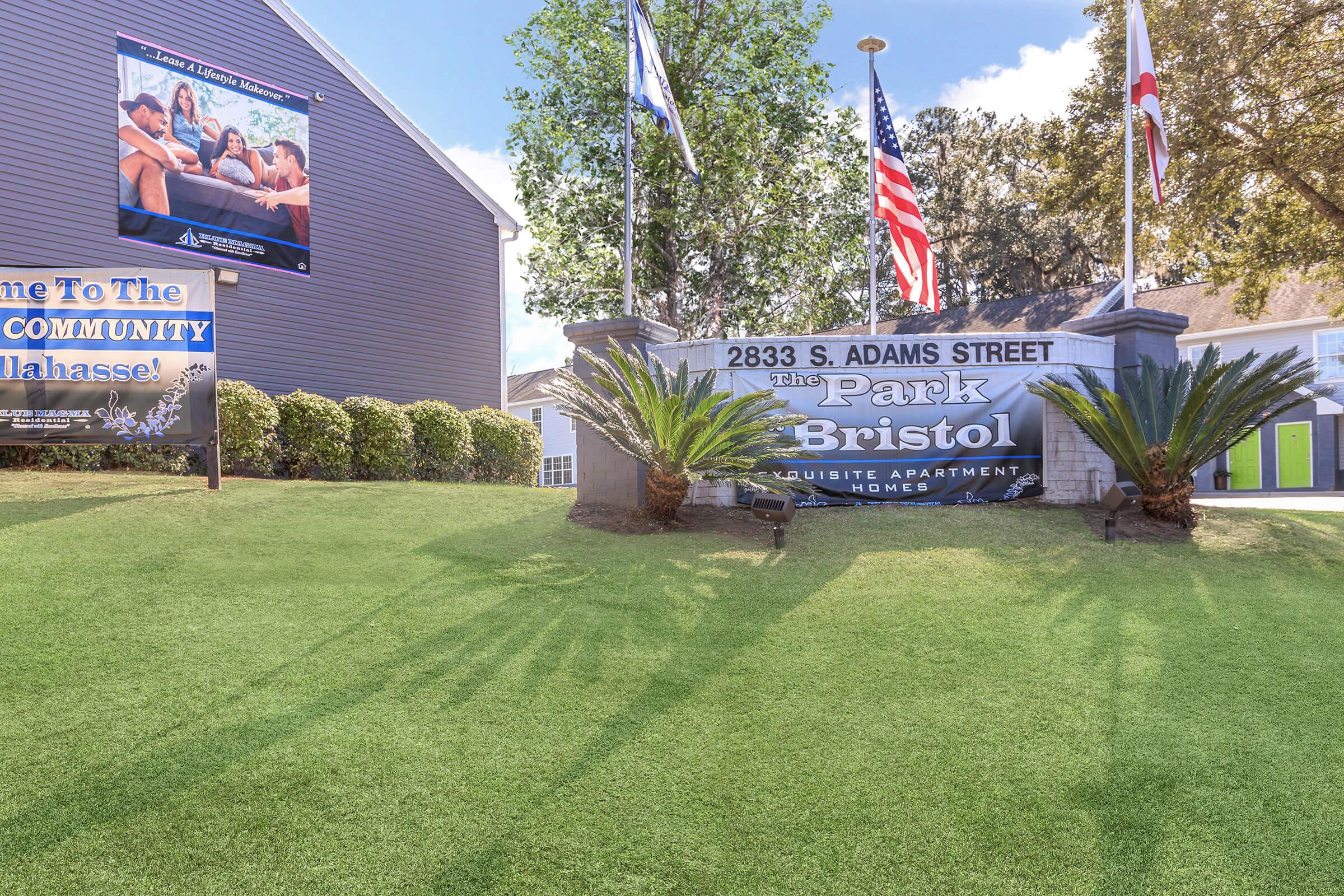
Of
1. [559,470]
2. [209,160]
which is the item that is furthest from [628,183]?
[559,470]

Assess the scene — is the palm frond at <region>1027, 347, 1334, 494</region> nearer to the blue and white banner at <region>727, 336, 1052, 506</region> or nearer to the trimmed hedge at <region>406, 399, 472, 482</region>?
the blue and white banner at <region>727, 336, 1052, 506</region>

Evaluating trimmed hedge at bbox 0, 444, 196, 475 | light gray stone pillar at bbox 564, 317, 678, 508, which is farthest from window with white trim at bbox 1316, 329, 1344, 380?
trimmed hedge at bbox 0, 444, 196, 475

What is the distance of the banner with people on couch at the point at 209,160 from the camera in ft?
41.0

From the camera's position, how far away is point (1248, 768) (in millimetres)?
3969

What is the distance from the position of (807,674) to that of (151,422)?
7.99 m

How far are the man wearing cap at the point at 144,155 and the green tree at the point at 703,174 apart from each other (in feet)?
29.3

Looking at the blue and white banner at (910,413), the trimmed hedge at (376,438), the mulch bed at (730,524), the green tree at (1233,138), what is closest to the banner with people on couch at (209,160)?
the trimmed hedge at (376,438)

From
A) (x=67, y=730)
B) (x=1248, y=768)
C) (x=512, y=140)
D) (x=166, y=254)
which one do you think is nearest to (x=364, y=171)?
(x=166, y=254)

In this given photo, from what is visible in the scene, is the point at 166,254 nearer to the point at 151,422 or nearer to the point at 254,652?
the point at 151,422

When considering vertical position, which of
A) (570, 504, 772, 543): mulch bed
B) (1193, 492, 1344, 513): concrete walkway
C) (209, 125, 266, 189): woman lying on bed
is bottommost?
(1193, 492, 1344, 513): concrete walkway

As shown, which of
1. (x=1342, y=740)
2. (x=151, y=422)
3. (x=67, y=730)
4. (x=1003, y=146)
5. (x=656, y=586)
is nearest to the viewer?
(x=67, y=730)

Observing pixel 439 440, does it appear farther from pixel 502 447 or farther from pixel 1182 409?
pixel 1182 409

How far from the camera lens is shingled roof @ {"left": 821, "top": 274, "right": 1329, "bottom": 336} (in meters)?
21.5

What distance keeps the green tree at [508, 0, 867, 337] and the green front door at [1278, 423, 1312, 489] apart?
13378 millimetres
